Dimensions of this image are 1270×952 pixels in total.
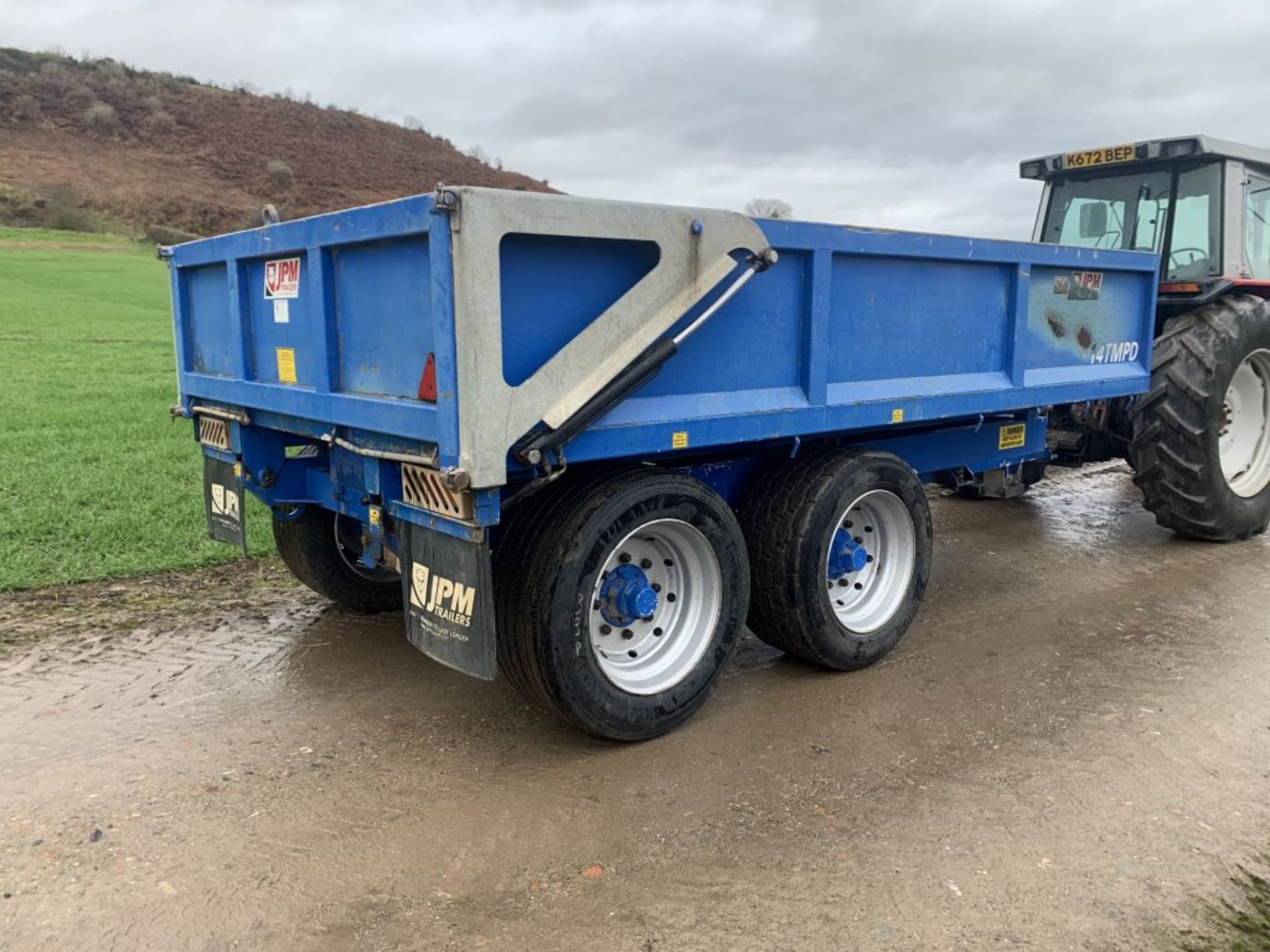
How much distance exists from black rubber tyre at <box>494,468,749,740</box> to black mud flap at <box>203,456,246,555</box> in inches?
62.0

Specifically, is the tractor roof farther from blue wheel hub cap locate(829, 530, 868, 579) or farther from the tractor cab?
blue wheel hub cap locate(829, 530, 868, 579)

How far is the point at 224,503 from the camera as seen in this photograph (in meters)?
4.69

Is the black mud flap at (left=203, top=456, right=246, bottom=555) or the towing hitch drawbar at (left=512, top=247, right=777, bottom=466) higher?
the towing hitch drawbar at (left=512, top=247, right=777, bottom=466)

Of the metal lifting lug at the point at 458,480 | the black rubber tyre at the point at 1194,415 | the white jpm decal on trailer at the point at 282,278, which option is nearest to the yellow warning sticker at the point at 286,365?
the white jpm decal on trailer at the point at 282,278

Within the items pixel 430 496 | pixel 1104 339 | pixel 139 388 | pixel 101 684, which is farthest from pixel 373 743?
pixel 139 388

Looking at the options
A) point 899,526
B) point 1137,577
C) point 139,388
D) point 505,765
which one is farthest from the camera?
point 139,388

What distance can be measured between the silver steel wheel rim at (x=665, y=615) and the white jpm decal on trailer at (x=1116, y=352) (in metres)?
2.98

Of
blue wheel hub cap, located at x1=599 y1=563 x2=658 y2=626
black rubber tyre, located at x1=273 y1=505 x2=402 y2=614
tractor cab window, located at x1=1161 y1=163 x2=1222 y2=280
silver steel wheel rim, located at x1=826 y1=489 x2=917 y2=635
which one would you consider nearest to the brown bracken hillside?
black rubber tyre, located at x1=273 y1=505 x2=402 y2=614

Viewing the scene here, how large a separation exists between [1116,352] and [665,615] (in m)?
3.45

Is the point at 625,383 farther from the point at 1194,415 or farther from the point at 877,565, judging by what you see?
the point at 1194,415

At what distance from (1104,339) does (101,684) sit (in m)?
5.40

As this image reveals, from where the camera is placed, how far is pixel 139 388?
11820 millimetres

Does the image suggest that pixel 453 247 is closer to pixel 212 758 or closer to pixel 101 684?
pixel 212 758

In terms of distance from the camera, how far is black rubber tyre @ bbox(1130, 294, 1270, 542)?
616 centimetres
